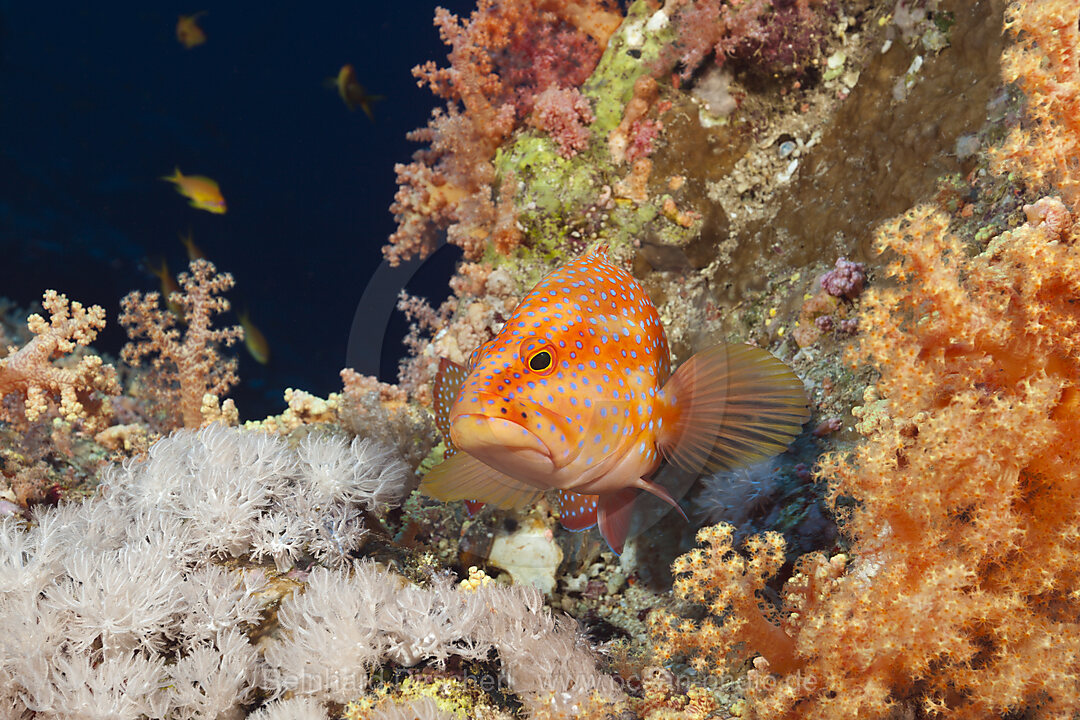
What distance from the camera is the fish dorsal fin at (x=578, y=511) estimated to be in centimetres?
274

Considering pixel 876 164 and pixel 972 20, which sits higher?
pixel 972 20

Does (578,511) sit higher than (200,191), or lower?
lower

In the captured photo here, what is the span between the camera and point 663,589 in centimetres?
326

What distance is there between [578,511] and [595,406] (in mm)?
810

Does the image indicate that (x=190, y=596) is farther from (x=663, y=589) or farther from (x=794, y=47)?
(x=794, y=47)

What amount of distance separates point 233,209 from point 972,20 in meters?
23.7

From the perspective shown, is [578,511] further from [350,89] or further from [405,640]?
[350,89]

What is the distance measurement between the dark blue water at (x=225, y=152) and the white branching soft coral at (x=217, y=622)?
1751 centimetres

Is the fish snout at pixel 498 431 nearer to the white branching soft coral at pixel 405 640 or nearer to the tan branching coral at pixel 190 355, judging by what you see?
the white branching soft coral at pixel 405 640

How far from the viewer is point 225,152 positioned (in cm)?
2116

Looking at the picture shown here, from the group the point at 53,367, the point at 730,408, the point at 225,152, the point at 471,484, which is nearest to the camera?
the point at 730,408

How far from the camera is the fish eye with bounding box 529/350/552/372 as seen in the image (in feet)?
7.02

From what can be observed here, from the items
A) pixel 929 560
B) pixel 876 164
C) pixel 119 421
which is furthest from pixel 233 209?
pixel 929 560

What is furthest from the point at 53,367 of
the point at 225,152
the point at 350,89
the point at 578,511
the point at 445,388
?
the point at 225,152
